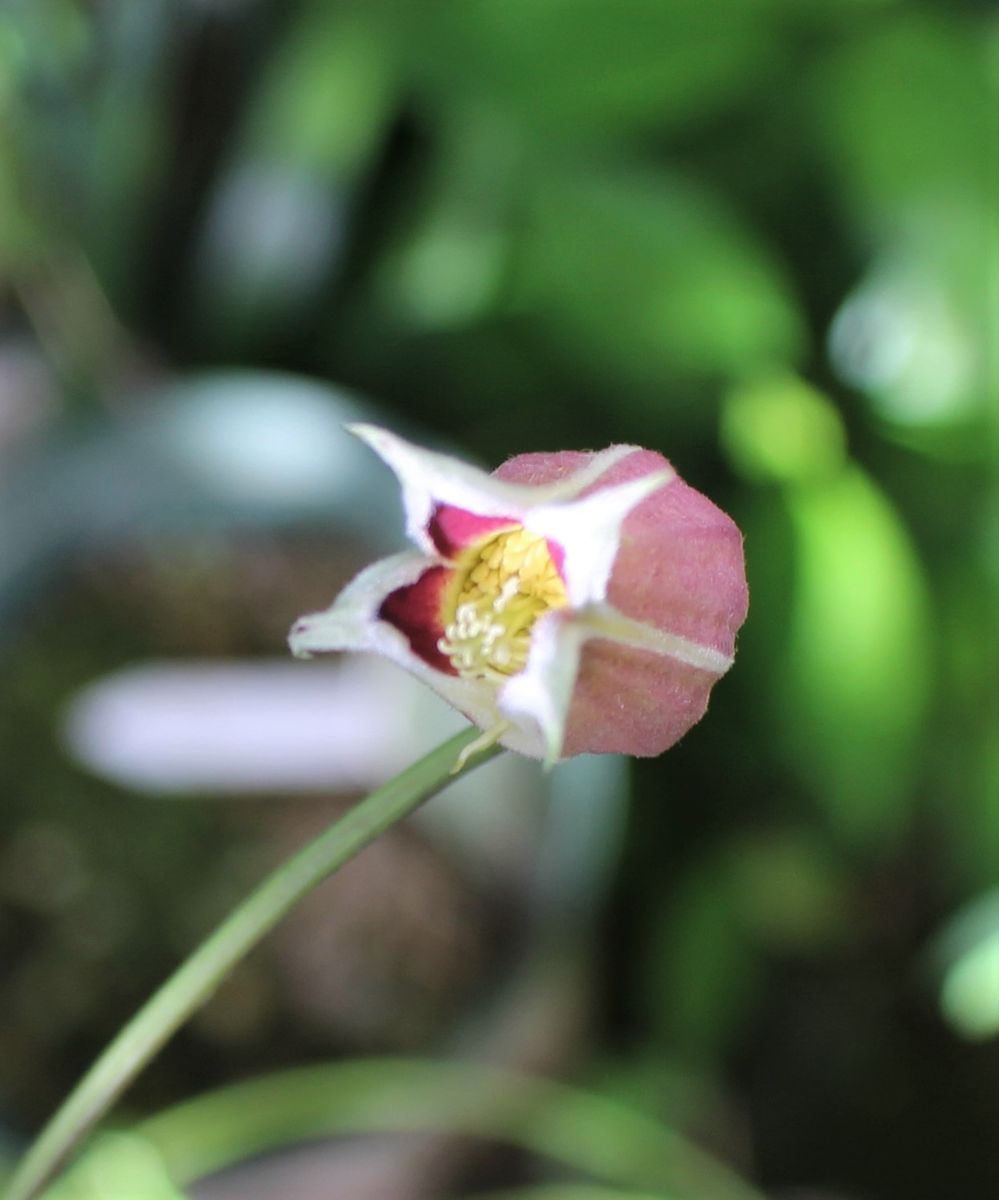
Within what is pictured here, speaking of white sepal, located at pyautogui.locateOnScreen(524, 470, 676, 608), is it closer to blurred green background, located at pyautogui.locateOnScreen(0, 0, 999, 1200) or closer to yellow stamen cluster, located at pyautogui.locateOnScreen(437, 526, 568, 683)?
yellow stamen cluster, located at pyautogui.locateOnScreen(437, 526, 568, 683)

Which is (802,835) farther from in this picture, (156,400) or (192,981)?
(192,981)

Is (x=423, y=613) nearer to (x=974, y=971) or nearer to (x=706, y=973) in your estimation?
(x=974, y=971)

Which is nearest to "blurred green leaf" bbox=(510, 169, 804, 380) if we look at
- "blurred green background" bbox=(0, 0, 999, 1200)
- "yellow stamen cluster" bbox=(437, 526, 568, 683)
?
"blurred green background" bbox=(0, 0, 999, 1200)

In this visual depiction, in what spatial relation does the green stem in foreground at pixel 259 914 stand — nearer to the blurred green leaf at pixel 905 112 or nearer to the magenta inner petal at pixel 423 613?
the magenta inner petal at pixel 423 613

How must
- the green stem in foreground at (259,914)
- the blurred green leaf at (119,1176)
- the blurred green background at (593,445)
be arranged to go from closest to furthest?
the green stem in foreground at (259,914) < the blurred green leaf at (119,1176) < the blurred green background at (593,445)

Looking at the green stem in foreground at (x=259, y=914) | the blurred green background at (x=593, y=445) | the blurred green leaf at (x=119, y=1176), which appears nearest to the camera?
the green stem in foreground at (x=259, y=914)

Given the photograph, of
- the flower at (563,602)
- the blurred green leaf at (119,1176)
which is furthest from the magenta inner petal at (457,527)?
the blurred green leaf at (119,1176)

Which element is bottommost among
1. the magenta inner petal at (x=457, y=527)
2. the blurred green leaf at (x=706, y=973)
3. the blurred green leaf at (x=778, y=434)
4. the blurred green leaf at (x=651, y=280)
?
the blurred green leaf at (x=706, y=973)

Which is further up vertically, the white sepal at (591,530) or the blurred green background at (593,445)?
the white sepal at (591,530)
